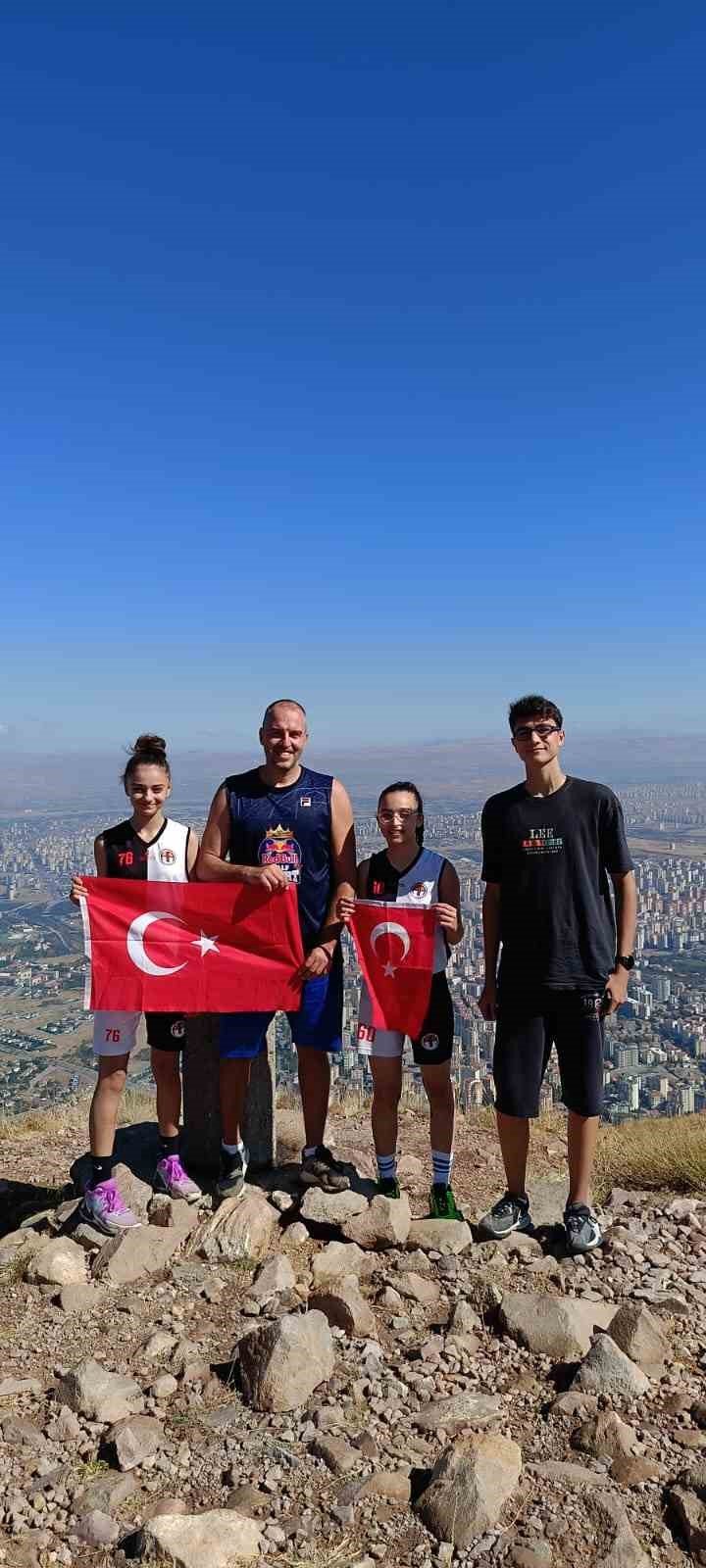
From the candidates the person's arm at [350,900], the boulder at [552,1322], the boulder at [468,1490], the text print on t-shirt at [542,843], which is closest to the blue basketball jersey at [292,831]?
the person's arm at [350,900]

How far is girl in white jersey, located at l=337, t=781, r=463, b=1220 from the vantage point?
5.86 metres

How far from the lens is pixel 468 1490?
3502mm

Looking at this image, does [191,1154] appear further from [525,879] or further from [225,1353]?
[525,879]

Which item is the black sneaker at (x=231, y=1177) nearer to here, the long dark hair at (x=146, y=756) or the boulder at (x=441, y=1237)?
the boulder at (x=441, y=1237)

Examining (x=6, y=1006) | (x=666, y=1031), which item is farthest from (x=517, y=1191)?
(x=6, y=1006)

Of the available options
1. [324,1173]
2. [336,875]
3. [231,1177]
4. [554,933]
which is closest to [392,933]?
[336,875]

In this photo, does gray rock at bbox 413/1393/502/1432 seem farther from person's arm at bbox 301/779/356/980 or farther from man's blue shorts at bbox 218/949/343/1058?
person's arm at bbox 301/779/356/980

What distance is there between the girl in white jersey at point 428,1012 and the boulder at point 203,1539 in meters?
2.69

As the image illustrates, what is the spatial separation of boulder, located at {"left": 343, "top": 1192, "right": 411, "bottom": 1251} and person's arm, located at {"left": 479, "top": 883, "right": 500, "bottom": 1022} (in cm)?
133

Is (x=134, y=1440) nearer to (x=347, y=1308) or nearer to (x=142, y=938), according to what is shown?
(x=347, y=1308)

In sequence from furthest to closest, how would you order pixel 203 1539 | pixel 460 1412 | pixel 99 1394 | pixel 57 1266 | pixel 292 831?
pixel 292 831 < pixel 57 1266 < pixel 99 1394 < pixel 460 1412 < pixel 203 1539

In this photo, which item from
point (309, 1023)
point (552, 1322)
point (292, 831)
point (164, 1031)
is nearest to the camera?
point (552, 1322)

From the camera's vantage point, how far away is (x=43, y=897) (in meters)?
28.6

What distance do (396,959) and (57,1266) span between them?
2759 millimetres
